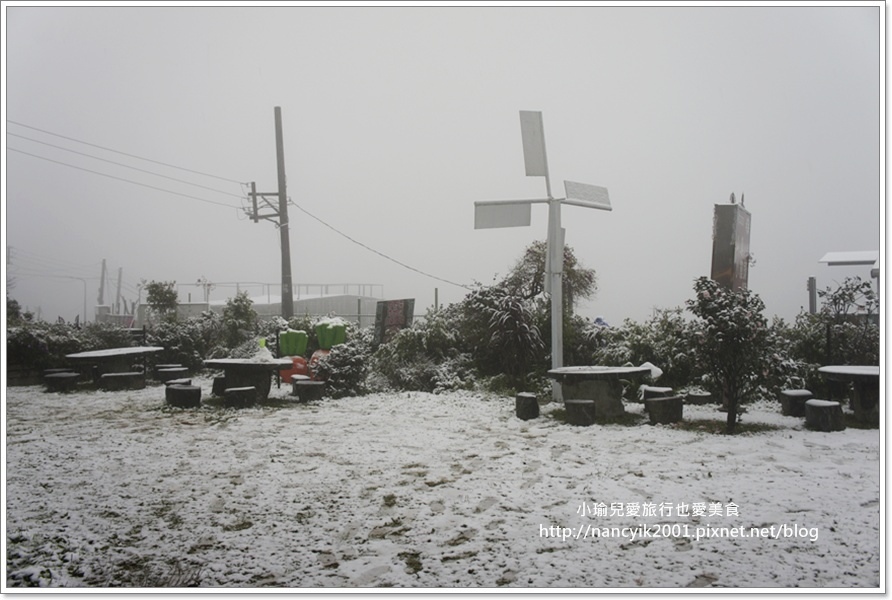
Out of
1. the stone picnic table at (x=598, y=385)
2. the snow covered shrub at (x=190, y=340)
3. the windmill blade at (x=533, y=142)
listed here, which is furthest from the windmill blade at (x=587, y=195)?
the snow covered shrub at (x=190, y=340)

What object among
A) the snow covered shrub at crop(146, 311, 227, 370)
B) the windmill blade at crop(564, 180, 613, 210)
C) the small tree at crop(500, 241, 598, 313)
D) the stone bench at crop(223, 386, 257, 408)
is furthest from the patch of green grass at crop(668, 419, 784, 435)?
the snow covered shrub at crop(146, 311, 227, 370)

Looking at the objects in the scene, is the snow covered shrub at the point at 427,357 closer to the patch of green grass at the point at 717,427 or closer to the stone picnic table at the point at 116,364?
the patch of green grass at the point at 717,427

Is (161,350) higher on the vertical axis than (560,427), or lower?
higher

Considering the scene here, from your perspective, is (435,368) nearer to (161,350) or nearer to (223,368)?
(223,368)

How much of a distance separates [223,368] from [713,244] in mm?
3542

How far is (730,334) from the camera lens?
364 centimetres

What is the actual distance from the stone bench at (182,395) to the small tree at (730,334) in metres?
3.44

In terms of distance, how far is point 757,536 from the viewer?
2352 millimetres

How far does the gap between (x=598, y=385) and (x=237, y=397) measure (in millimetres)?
2675

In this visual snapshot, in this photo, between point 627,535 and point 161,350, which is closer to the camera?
point 627,535

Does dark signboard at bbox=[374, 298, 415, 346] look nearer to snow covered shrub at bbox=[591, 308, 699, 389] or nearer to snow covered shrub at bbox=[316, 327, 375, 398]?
snow covered shrub at bbox=[316, 327, 375, 398]

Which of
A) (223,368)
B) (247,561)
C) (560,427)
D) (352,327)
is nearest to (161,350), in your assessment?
(223,368)

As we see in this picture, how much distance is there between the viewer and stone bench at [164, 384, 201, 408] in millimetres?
3979

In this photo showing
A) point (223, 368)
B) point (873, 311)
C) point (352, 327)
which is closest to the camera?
point (873, 311)
